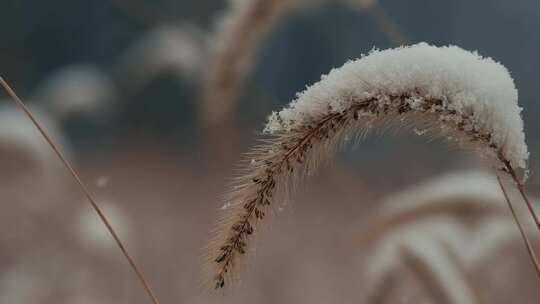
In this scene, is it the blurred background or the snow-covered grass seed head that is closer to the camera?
the snow-covered grass seed head

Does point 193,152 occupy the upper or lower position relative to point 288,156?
lower

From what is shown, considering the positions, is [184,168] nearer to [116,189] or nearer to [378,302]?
[116,189]

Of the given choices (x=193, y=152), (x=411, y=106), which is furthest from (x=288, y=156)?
(x=193, y=152)

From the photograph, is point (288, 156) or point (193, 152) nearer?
point (288, 156)

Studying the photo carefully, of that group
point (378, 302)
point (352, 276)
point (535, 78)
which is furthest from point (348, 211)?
point (535, 78)

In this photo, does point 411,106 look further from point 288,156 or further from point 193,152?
point 193,152
